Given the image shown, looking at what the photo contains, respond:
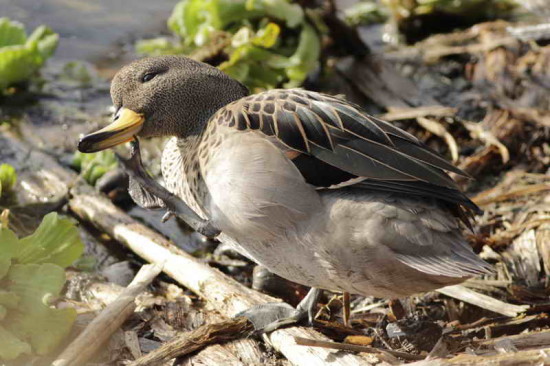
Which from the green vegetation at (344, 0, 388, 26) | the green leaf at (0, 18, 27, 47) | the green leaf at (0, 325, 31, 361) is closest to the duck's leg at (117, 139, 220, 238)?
the green leaf at (0, 325, 31, 361)

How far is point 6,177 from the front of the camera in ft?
15.0

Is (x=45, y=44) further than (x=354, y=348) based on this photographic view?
Yes

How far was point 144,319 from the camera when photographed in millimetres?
3818

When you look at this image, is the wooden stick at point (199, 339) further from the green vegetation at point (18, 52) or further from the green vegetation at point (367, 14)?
the green vegetation at point (367, 14)

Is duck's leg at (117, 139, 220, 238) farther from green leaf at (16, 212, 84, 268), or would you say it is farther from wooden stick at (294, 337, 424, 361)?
wooden stick at (294, 337, 424, 361)

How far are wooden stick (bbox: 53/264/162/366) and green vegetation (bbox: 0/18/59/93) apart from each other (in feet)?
8.51

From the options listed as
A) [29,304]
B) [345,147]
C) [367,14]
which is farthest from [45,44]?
[345,147]

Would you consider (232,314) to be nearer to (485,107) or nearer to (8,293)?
(8,293)

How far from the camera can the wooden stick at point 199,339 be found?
338 centimetres

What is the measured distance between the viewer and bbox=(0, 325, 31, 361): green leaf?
3211mm

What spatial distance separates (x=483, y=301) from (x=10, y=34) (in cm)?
375

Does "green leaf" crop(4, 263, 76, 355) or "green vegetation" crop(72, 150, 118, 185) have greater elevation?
"green leaf" crop(4, 263, 76, 355)

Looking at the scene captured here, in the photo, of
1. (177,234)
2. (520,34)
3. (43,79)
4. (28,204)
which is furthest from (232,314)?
(520,34)

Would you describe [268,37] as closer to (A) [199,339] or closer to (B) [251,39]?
(B) [251,39]
